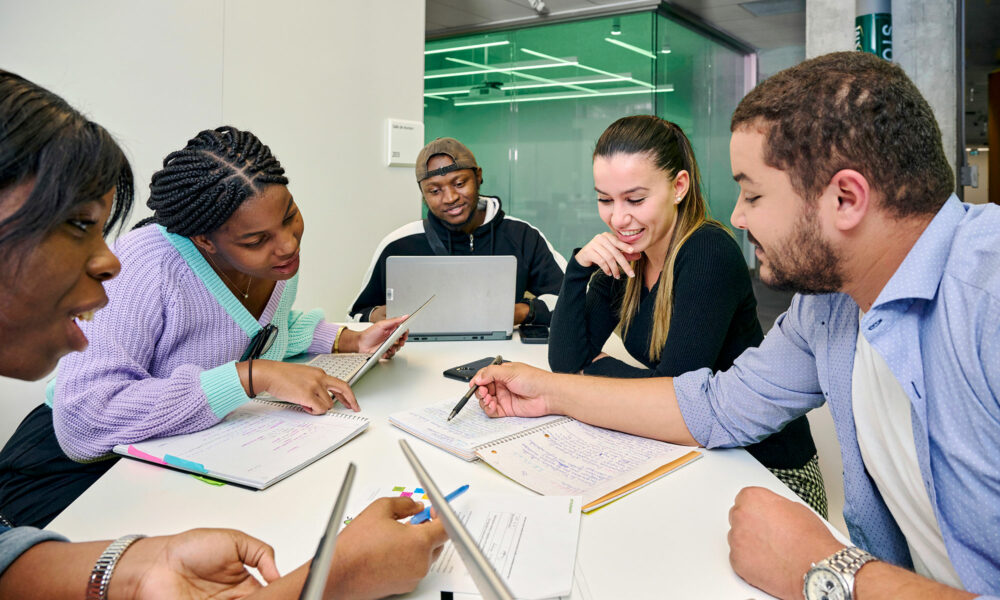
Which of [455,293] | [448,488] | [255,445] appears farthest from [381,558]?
[455,293]

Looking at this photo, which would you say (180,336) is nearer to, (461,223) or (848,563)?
(848,563)

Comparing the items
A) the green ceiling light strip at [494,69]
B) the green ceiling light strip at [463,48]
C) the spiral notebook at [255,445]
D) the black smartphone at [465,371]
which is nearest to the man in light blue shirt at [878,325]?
the spiral notebook at [255,445]

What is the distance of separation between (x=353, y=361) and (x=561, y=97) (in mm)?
4502

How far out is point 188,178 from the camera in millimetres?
1407

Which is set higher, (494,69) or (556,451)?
(494,69)

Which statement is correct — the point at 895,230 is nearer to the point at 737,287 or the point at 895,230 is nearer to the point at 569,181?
the point at 737,287

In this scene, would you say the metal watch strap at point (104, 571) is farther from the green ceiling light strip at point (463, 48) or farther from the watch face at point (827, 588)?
the green ceiling light strip at point (463, 48)

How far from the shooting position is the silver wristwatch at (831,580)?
2.28ft

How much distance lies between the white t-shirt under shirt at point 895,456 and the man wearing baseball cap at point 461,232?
191 cm

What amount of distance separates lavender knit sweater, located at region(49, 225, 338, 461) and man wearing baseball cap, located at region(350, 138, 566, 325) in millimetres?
1339

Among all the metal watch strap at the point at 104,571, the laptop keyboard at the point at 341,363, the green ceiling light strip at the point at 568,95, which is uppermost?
the green ceiling light strip at the point at 568,95

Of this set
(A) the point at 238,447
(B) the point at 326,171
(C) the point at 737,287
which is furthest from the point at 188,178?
(B) the point at 326,171

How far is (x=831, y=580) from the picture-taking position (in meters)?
0.70

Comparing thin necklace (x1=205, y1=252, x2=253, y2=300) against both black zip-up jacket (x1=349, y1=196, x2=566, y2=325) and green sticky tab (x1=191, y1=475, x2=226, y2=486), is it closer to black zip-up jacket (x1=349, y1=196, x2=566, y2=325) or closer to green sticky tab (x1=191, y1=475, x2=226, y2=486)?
green sticky tab (x1=191, y1=475, x2=226, y2=486)
